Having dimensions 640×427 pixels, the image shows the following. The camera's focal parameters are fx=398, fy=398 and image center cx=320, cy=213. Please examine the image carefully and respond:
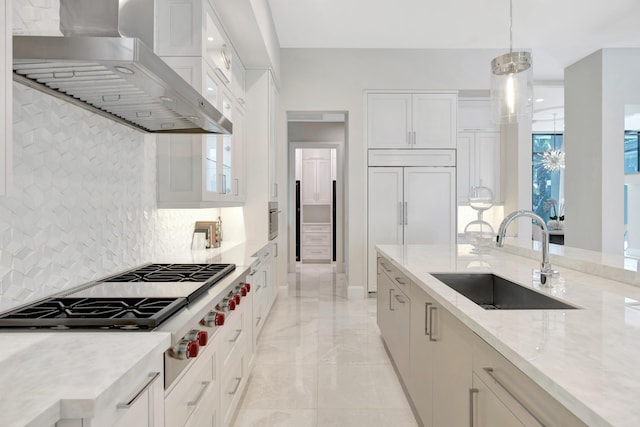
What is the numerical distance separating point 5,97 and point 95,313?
68cm

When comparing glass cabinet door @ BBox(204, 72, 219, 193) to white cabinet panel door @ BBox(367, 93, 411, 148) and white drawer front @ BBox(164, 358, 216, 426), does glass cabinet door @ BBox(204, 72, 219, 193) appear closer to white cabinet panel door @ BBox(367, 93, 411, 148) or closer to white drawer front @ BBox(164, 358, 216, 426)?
white drawer front @ BBox(164, 358, 216, 426)

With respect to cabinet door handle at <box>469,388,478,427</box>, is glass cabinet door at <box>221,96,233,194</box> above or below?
above

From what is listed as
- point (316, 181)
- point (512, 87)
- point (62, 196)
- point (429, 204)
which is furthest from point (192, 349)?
point (316, 181)

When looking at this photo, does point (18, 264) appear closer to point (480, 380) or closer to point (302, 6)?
point (480, 380)

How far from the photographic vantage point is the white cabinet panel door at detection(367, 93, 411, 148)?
5.22 m

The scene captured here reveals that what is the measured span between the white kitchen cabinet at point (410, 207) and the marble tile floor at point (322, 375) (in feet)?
3.45

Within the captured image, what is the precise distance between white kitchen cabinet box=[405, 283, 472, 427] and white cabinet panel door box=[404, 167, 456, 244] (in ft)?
10.3

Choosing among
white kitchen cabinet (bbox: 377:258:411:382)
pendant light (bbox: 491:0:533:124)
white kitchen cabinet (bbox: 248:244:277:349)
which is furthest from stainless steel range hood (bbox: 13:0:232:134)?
pendant light (bbox: 491:0:533:124)

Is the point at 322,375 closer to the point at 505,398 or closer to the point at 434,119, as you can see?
the point at 505,398

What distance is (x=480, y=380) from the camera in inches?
49.4

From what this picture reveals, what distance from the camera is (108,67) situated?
1275 mm

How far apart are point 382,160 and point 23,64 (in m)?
4.38

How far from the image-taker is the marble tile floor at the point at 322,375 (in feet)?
7.63

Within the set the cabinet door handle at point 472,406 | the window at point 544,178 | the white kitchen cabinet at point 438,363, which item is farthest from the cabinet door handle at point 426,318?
the window at point 544,178
